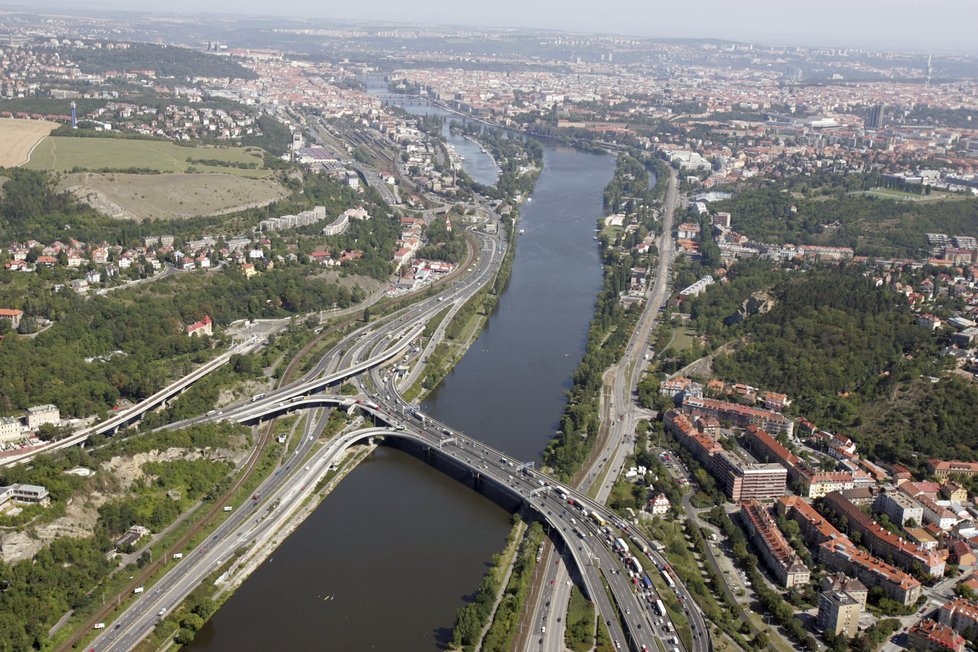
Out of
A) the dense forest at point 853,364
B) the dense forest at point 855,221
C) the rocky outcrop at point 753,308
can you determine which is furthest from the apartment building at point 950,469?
the dense forest at point 855,221

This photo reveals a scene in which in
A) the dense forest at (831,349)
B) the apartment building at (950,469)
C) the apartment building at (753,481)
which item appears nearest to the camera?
the apartment building at (753,481)

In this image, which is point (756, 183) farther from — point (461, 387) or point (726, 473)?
point (726, 473)

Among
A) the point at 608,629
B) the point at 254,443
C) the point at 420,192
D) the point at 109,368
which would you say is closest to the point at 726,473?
the point at 608,629

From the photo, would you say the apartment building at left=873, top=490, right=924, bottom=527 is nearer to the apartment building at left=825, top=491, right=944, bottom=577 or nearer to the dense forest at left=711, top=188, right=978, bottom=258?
the apartment building at left=825, top=491, right=944, bottom=577

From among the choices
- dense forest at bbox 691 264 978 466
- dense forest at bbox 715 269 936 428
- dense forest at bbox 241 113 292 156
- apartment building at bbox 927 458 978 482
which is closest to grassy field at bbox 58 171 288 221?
dense forest at bbox 241 113 292 156

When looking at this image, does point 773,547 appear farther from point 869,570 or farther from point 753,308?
point 753,308

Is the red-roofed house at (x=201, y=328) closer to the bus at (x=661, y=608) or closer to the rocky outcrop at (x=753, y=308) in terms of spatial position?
the rocky outcrop at (x=753, y=308)

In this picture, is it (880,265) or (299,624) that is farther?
(880,265)
